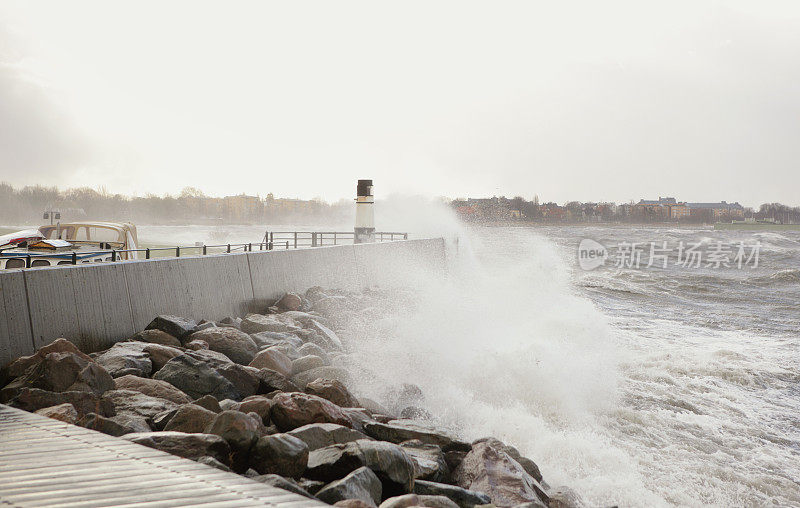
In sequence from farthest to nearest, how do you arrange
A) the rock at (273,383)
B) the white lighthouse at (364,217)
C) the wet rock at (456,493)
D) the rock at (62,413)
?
1. the white lighthouse at (364,217)
2. the rock at (273,383)
3. the rock at (62,413)
4. the wet rock at (456,493)

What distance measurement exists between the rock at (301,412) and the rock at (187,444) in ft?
3.90

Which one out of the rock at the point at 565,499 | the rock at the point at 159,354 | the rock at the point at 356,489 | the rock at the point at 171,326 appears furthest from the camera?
the rock at the point at 171,326

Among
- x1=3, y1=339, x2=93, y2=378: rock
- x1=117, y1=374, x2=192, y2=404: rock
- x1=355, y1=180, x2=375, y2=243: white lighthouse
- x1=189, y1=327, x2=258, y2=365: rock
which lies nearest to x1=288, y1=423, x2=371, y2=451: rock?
x1=117, y1=374, x2=192, y2=404: rock

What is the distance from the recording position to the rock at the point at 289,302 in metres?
12.4

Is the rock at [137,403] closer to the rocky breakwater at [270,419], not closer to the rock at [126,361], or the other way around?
the rocky breakwater at [270,419]

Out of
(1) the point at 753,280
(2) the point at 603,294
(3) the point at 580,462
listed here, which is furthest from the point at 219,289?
(1) the point at 753,280

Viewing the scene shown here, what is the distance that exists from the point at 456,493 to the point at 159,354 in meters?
3.76

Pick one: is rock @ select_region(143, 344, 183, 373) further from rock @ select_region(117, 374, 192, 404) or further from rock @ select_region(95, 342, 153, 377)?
rock @ select_region(117, 374, 192, 404)

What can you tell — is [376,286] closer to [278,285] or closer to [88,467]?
[278,285]

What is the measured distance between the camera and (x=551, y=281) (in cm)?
3372

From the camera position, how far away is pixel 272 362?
7770mm

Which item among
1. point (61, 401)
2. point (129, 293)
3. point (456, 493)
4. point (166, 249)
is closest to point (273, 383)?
point (61, 401)

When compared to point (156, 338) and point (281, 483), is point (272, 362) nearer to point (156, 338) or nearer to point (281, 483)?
point (156, 338)

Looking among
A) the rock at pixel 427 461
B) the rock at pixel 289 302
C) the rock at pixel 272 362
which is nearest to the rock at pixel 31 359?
the rock at pixel 272 362
